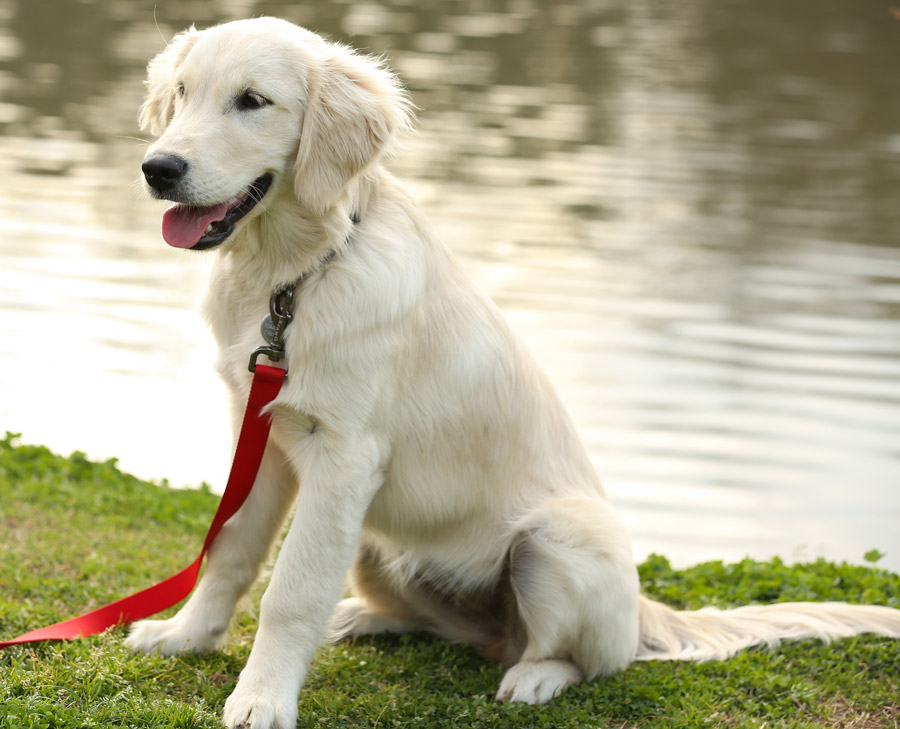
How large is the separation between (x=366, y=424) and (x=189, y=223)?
2.70 ft

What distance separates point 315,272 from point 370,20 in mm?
16796

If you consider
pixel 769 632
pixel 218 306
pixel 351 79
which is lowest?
pixel 769 632

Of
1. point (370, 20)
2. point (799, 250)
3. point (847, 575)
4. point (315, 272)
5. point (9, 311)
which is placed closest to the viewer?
point (315, 272)

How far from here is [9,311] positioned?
8.13 metres

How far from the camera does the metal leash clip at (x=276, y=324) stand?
3.47 metres

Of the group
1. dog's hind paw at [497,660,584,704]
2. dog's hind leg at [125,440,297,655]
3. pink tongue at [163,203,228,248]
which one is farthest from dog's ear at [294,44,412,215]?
dog's hind paw at [497,660,584,704]

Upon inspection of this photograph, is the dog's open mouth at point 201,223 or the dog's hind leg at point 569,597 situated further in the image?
the dog's hind leg at point 569,597

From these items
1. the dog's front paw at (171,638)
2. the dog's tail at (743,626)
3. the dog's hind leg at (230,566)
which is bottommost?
the dog's tail at (743,626)

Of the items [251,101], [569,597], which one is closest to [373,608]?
[569,597]

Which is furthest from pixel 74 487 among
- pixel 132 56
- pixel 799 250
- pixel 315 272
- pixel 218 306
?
pixel 132 56

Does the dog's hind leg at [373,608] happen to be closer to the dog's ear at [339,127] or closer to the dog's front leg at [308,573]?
the dog's front leg at [308,573]

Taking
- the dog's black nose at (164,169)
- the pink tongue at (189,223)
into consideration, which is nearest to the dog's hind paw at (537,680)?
the pink tongue at (189,223)

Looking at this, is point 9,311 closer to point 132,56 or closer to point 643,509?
point 643,509

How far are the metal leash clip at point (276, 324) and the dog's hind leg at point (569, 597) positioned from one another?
1.04 meters
